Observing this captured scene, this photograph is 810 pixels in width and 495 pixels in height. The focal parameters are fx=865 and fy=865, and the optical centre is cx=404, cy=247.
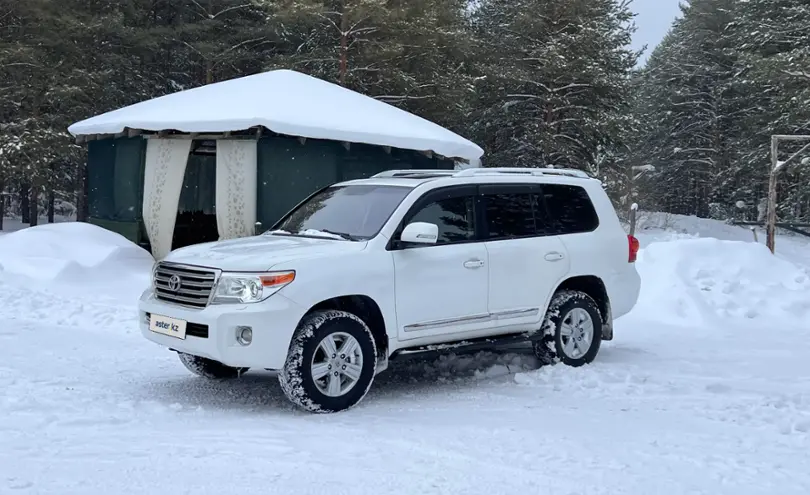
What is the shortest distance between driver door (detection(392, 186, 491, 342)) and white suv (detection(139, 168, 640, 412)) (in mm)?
11

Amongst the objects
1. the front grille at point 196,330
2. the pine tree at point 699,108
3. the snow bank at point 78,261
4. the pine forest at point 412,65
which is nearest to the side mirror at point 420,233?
the front grille at point 196,330

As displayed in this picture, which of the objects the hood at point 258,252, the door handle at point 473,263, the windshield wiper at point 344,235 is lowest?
the door handle at point 473,263

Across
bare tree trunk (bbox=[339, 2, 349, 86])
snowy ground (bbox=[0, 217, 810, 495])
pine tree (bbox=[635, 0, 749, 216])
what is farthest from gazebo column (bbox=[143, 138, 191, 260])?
pine tree (bbox=[635, 0, 749, 216])

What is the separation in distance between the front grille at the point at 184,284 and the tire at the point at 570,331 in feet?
10.5

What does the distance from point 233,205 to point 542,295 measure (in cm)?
927

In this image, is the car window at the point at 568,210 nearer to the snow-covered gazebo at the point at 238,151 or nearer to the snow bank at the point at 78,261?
the snow bank at the point at 78,261

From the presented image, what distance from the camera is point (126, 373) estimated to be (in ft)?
24.7

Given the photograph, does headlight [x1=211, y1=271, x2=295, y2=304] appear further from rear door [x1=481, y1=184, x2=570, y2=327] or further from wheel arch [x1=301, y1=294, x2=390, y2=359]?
rear door [x1=481, y1=184, x2=570, y2=327]

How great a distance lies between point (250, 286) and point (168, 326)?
792 mm

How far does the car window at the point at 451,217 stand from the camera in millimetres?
7191

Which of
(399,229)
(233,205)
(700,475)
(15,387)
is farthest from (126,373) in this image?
(233,205)

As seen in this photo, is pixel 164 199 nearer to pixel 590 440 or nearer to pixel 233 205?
pixel 233 205

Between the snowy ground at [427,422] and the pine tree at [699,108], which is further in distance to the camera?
the pine tree at [699,108]

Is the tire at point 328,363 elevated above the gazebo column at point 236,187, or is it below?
below
